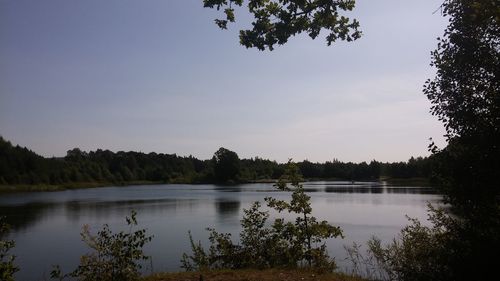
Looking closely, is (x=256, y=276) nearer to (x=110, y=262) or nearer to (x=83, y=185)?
(x=110, y=262)

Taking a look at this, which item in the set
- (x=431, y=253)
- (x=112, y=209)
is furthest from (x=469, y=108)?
(x=112, y=209)

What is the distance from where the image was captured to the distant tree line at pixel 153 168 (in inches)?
4395

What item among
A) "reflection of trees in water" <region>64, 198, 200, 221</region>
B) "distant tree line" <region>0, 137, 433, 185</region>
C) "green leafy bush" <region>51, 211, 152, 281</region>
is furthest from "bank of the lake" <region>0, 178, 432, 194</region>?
"green leafy bush" <region>51, 211, 152, 281</region>

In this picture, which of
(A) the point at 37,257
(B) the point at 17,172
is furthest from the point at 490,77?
(B) the point at 17,172

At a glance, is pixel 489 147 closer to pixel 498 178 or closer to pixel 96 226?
pixel 498 178

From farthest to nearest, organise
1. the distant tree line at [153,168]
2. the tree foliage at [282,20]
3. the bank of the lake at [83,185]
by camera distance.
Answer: the distant tree line at [153,168] < the bank of the lake at [83,185] < the tree foliage at [282,20]

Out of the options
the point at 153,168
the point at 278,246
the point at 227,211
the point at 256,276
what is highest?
the point at 153,168

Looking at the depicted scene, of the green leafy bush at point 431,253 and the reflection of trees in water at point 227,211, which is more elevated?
the green leafy bush at point 431,253

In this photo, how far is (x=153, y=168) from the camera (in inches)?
6619

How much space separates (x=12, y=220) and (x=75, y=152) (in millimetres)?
154598

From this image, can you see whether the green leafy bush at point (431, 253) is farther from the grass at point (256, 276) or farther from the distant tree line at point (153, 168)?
the distant tree line at point (153, 168)

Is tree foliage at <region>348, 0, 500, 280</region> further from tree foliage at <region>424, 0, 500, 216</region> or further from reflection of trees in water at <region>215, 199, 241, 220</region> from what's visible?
reflection of trees in water at <region>215, 199, 241, 220</region>

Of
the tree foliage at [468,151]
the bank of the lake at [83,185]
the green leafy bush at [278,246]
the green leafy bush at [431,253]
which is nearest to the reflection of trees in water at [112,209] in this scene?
the green leafy bush at [278,246]

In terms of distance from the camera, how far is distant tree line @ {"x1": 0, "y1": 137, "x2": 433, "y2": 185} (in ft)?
366
